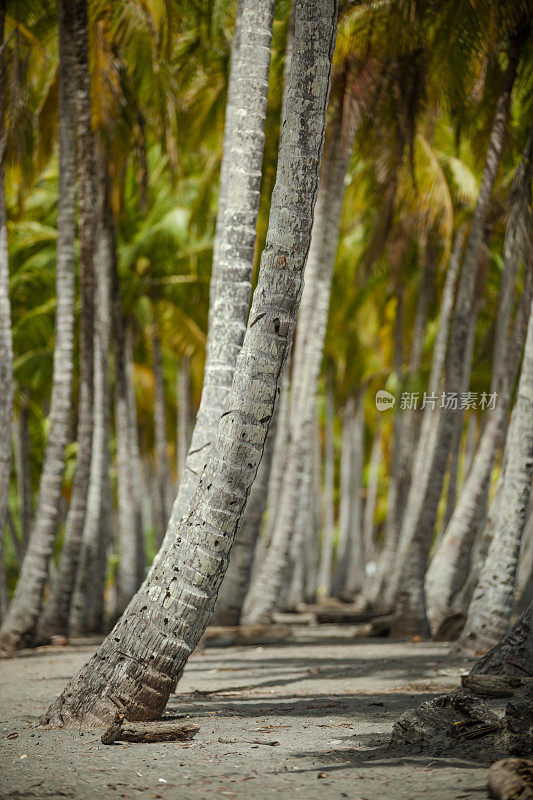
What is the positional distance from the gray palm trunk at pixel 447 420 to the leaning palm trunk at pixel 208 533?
21.3 feet

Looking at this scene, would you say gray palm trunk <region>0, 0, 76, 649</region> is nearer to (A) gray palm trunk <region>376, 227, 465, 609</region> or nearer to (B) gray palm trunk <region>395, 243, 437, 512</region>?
(A) gray palm trunk <region>376, 227, 465, 609</region>

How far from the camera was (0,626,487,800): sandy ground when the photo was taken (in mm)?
4242

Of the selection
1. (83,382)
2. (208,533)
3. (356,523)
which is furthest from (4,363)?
(356,523)

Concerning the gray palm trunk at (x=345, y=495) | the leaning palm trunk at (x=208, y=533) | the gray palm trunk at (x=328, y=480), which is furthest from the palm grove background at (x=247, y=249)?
the gray palm trunk at (x=345, y=495)

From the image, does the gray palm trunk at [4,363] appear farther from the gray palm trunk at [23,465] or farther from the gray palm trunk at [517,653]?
the gray palm trunk at [23,465]

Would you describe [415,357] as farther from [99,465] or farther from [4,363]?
[4,363]

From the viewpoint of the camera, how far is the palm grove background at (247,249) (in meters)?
9.12

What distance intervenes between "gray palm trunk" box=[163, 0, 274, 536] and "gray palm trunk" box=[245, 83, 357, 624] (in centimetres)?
582

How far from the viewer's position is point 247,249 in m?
7.19

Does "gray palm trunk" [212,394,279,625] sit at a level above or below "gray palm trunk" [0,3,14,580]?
below

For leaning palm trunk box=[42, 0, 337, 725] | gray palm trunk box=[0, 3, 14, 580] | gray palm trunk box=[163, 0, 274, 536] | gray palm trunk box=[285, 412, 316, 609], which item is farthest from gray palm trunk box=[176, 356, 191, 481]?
leaning palm trunk box=[42, 0, 337, 725]

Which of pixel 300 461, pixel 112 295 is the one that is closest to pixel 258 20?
pixel 300 461

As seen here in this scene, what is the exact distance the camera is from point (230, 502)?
552 cm

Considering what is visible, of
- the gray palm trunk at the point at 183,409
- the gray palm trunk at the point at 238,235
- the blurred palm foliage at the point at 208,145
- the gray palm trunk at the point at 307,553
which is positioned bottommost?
the gray palm trunk at the point at 307,553
